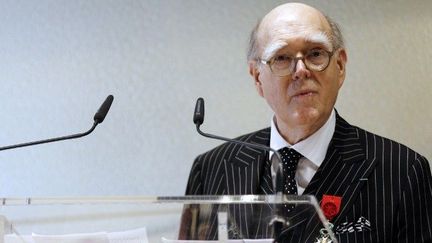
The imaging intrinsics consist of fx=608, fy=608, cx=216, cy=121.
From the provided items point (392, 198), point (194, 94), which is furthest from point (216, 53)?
point (392, 198)

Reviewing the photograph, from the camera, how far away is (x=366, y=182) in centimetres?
149

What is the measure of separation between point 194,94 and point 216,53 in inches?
7.4

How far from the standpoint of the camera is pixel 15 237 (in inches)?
40.4

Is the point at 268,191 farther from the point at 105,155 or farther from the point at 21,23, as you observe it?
the point at 21,23

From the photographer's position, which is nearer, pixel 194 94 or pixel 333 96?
pixel 333 96

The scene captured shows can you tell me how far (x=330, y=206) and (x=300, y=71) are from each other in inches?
13.5

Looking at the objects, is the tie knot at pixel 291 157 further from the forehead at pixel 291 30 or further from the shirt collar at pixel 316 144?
the forehead at pixel 291 30

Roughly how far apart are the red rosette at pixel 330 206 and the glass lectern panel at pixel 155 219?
1.23 feet

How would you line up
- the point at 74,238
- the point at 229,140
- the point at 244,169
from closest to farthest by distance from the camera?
the point at 74,238
the point at 229,140
the point at 244,169

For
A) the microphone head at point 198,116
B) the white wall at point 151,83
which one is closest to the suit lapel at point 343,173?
the microphone head at point 198,116

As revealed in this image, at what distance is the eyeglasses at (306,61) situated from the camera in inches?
60.8

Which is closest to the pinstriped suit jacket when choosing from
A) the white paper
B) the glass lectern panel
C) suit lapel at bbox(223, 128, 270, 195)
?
suit lapel at bbox(223, 128, 270, 195)

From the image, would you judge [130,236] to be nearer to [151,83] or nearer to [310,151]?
[310,151]

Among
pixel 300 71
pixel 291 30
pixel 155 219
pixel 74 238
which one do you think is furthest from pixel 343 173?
pixel 74 238
